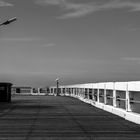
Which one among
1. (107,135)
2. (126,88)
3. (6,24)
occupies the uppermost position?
(6,24)

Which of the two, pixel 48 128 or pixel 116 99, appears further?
pixel 116 99

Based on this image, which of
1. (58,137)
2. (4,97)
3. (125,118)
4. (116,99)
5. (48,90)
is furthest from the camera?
(48,90)

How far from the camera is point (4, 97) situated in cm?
4722

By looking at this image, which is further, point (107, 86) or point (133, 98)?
point (107, 86)

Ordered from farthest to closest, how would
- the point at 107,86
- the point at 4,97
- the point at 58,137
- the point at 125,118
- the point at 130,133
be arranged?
the point at 4,97, the point at 107,86, the point at 125,118, the point at 130,133, the point at 58,137

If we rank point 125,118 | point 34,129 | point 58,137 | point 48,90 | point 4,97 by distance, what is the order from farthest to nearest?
point 48,90 < point 4,97 < point 125,118 < point 34,129 < point 58,137

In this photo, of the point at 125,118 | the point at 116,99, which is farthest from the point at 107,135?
the point at 116,99

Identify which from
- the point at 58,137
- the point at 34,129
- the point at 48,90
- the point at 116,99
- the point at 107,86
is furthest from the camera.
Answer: the point at 48,90

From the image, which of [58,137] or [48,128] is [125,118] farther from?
[58,137]

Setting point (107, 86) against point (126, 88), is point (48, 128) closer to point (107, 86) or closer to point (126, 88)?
point (126, 88)

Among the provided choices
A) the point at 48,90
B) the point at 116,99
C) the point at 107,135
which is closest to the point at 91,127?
the point at 107,135

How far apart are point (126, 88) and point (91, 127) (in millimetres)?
5563

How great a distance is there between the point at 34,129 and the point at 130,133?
331 centimetres

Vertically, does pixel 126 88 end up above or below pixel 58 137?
above
